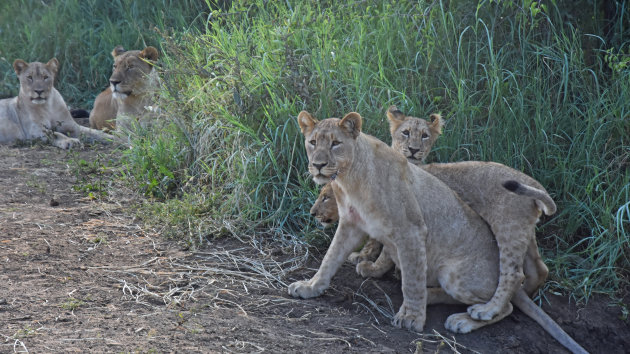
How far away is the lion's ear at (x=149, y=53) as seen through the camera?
802cm

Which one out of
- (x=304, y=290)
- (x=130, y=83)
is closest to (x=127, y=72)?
(x=130, y=83)

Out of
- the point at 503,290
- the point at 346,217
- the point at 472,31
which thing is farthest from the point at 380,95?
the point at 503,290

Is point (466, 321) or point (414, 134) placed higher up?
point (414, 134)

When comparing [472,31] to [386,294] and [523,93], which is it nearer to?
[523,93]

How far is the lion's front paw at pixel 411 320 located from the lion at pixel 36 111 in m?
4.95

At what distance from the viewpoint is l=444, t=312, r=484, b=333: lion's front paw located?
4391mm

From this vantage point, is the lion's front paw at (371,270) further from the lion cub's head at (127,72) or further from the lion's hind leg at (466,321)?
the lion cub's head at (127,72)

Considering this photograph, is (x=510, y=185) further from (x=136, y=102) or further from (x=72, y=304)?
(x=136, y=102)

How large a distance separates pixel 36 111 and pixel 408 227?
5635mm

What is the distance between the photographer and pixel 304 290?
457 centimetres

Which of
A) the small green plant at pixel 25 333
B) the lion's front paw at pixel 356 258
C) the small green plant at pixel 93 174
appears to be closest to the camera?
the small green plant at pixel 25 333

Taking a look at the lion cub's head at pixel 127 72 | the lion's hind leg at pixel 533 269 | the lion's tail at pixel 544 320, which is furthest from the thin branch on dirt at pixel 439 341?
the lion cub's head at pixel 127 72

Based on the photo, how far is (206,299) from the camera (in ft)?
14.3

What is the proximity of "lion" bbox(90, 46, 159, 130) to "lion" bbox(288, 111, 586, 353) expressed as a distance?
4051mm
